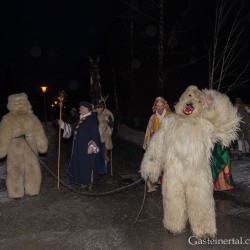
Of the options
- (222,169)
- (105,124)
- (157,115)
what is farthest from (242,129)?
(157,115)

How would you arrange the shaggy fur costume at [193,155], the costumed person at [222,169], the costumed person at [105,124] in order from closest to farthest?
the shaggy fur costume at [193,155] → the costumed person at [222,169] → the costumed person at [105,124]

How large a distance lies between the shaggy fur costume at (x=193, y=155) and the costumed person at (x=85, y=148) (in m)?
2.82

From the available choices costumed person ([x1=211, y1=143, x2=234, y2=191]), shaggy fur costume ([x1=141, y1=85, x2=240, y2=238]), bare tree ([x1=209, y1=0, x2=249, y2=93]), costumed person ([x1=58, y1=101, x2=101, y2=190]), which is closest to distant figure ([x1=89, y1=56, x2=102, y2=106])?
bare tree ([x1=209, y1=0, x2=249, y2=93])

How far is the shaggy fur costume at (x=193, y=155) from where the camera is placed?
195 inches

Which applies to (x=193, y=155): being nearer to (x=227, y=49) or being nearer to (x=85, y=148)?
(x=85, y=148)

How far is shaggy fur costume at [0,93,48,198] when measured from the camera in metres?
7.21

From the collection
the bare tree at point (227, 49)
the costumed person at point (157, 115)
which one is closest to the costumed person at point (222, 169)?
the costumed person at point (157, 115)

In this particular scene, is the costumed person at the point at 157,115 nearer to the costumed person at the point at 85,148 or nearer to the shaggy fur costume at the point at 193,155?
the costumed person at the point at 85,148

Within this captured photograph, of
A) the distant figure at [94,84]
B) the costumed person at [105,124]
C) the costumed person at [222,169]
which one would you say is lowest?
the costumed person at [222,169]

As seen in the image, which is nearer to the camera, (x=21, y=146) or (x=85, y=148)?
(x=21, y=146)

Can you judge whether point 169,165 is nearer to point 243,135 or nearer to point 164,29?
point 243,135

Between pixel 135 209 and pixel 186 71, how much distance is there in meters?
21.3

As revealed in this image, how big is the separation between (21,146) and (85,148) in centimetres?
133

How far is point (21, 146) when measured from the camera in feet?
23.9
